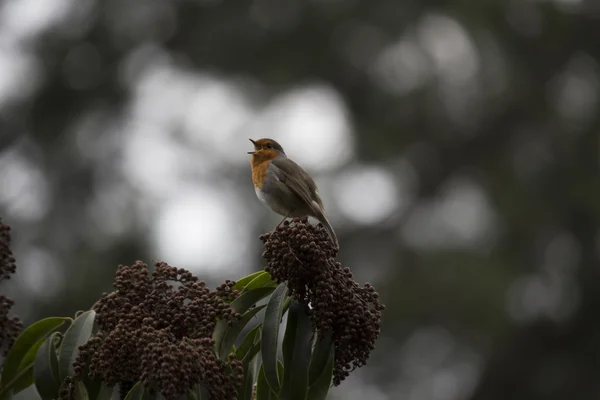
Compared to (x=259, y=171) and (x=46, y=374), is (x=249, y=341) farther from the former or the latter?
(x=259, y=171)

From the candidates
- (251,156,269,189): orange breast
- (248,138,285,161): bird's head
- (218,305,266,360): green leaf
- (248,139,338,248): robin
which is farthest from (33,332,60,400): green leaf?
(248,138,285,161): bird's head

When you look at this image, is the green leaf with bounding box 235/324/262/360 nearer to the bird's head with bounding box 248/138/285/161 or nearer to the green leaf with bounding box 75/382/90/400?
the green leaf with bounding box 75/382/90/400

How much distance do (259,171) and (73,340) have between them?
2.44m

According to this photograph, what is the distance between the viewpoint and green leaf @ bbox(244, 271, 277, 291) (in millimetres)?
3262

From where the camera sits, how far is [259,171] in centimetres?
542

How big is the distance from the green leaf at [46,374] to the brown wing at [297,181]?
2.08m

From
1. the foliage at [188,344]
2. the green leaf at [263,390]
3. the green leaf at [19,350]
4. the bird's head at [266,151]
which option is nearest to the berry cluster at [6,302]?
the green leaf at [19,350]

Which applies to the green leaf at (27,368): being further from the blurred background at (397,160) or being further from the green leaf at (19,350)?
the blurred background at (397,160)

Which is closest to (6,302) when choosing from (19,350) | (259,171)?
(19,350)

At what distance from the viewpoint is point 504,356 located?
12.0 m

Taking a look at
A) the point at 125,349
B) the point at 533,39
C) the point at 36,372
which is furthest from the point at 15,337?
the point at 533,39

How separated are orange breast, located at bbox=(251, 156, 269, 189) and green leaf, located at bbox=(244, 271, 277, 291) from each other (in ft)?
6.57

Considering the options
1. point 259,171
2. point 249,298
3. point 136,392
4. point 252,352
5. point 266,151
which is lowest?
point 136,392

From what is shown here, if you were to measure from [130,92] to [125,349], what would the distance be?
10.5 m
